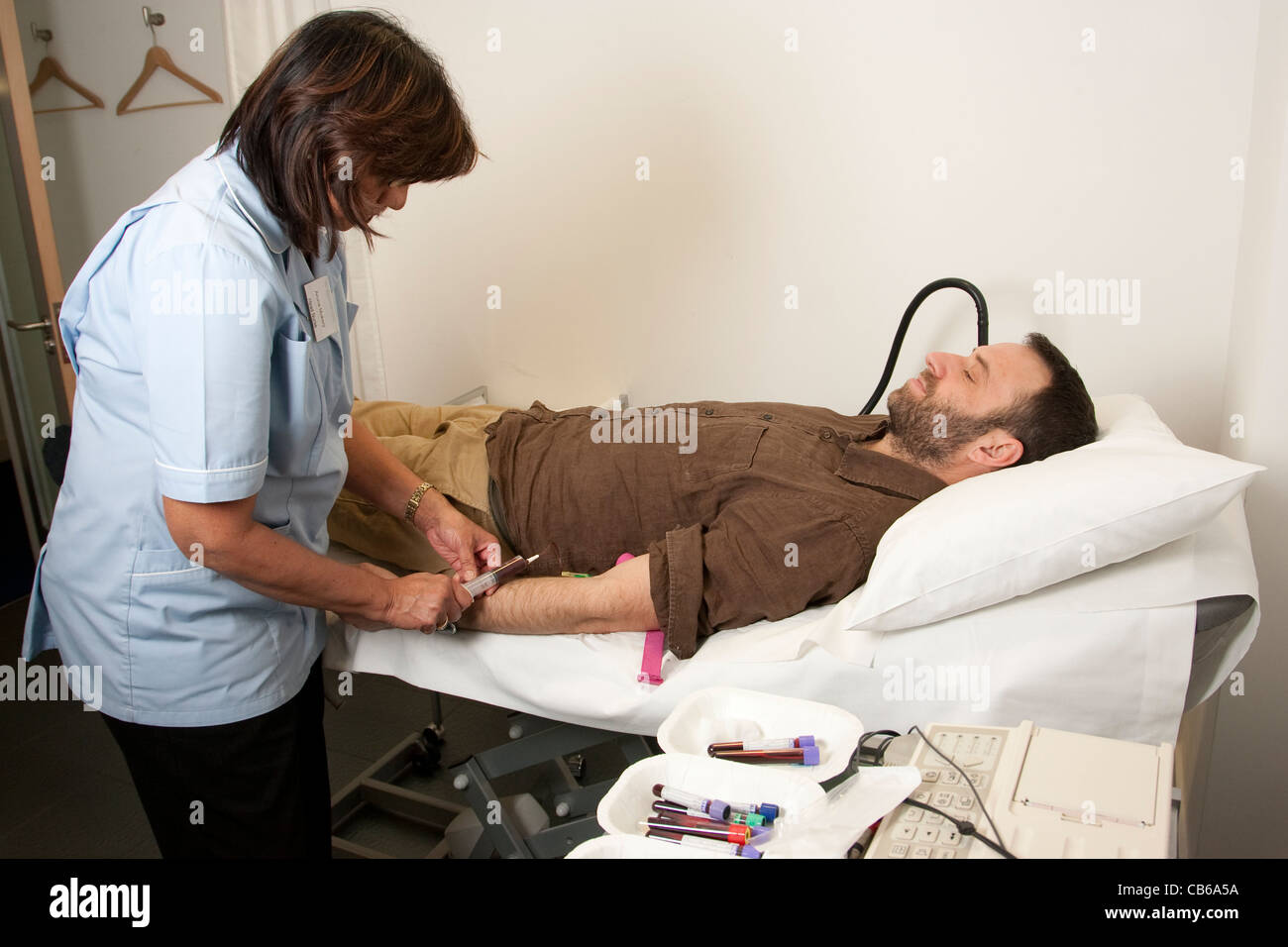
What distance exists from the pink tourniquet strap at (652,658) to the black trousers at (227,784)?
1.68ft

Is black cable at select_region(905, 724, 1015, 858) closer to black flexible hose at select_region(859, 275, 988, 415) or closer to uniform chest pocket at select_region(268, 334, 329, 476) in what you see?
uniform chest pocket at select_region(268, 334, 329, 476)

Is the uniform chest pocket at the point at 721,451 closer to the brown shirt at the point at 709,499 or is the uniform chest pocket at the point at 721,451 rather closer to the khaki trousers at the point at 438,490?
the brown shirt at the point at 709,499

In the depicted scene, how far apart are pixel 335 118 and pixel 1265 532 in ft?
5.07

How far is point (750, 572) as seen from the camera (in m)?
1.47

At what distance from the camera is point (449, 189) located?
2641mm

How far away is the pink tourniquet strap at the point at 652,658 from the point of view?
1418 mm

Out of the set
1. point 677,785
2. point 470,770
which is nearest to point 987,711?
point 677,785

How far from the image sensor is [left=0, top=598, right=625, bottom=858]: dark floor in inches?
77.3

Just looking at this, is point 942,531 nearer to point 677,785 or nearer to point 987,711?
point 987,711

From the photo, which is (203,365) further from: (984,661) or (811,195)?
(811,195)

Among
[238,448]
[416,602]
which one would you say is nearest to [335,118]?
[238,448]

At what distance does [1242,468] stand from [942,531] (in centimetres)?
39

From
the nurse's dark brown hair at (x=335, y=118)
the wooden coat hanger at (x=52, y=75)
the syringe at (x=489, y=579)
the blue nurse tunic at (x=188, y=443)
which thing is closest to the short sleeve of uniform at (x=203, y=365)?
the blue nurse tunic at (x=188, y=443)

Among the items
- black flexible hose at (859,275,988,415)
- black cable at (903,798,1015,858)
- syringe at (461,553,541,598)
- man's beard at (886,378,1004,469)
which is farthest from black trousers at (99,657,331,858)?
black flexible hose at (859,275,988,415)
